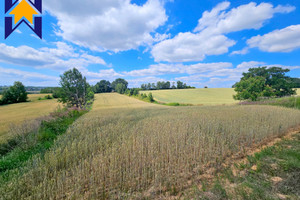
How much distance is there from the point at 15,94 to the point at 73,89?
29.3 metres

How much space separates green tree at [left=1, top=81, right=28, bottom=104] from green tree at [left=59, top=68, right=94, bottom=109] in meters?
26.0

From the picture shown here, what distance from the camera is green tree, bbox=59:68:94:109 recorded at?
26.3 meters

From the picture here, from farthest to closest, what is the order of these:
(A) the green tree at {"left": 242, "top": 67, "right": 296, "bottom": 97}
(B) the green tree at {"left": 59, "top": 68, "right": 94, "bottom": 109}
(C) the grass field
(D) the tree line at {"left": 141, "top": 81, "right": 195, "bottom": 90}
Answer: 1. (D) the tree line at {"left": 141, "top": 81, "right": 195, "bottom": 90}
2. (A) the green tree at {"left": 242, "top": 67, "right": 296, "bottom": 97}
3. (B) the green tree at {"left": 59, "top": 68, "right": 94, "bottom": 109}
4. (C) the grass field

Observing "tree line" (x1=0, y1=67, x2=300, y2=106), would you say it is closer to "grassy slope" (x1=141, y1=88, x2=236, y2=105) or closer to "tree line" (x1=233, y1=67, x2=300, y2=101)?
"tree line" (x1=233, y1=67, x2=300, y2=101)

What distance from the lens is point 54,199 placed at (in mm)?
2447

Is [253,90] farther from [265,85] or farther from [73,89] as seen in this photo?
[73,89]

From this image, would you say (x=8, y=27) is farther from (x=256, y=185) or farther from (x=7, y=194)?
(x=256, y=185)

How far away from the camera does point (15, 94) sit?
38156mm

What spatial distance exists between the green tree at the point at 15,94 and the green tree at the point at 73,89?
85.2 feet

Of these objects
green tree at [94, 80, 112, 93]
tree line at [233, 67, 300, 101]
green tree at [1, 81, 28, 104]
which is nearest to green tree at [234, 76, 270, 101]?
tree line at [233, 67, 300, 101]

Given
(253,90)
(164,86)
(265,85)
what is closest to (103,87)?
(164,86)

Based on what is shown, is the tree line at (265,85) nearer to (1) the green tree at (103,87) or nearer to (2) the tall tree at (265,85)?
A: (2) the tall tree at (265,85)

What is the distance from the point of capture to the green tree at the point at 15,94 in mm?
36562

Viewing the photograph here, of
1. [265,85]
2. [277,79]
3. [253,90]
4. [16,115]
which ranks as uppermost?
[277,79]
